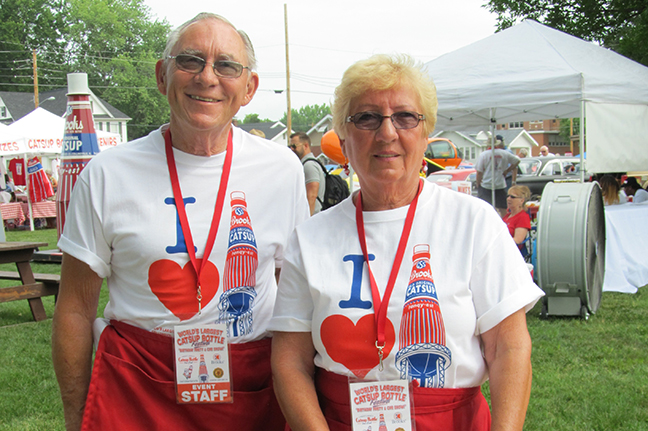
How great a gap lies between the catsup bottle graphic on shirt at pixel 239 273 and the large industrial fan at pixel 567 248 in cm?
476

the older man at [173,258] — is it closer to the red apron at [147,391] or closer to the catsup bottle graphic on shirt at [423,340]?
the red apron at [147,391]

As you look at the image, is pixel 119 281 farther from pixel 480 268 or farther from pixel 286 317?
pixel 480 268

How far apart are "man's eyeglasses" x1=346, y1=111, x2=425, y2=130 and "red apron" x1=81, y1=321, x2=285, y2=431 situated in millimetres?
848

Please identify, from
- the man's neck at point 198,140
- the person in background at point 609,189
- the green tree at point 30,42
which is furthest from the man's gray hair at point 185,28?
the green tree at point 30,42

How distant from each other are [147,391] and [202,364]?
0.21 metres

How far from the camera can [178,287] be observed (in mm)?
1996

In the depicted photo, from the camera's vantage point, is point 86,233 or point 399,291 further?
point 86,233

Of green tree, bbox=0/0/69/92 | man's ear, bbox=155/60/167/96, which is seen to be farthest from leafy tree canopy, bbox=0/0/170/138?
man's ear, bbox=155/60/167/96

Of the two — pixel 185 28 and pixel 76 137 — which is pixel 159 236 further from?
pixel 76 137

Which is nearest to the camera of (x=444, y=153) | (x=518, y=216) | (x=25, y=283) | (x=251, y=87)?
(x=251, y=87)

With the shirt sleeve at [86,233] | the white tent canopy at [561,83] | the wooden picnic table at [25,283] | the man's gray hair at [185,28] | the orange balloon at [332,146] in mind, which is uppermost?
the white tent canopy at [561,83]

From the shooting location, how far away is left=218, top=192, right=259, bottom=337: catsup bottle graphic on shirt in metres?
2.03

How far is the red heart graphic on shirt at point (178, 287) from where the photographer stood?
1.99 m

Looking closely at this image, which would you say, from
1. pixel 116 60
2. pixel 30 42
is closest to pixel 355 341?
pixel 116 60
